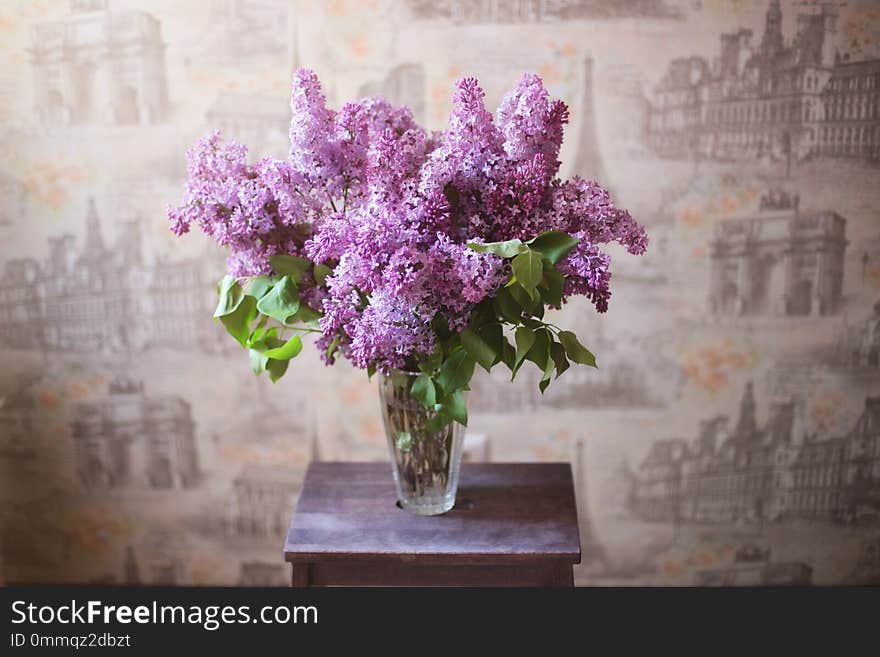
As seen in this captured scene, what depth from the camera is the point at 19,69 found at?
6.70 feet

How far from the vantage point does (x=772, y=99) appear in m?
Answer: 2.03

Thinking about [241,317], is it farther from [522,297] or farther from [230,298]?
[522,297]

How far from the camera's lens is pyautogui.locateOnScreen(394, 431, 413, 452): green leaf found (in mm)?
1436

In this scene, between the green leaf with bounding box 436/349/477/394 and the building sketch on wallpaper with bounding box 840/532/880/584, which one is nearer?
the green leaf with bounding box 436/349/477/394

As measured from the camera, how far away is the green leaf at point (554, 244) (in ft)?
3.94

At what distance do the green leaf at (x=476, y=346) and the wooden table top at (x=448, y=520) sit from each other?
30 centimetres

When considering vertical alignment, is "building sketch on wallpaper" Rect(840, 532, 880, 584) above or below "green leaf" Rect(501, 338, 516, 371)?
below

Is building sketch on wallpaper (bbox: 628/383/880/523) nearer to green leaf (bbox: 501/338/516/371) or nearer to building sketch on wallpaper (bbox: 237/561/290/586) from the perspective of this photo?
building sketch on wallpaper (bbox: 237/561/290/586)

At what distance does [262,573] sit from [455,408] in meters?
1.17

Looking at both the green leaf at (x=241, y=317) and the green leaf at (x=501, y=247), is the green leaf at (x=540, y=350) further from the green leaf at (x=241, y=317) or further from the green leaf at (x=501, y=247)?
the green leaf at (x=241, y=317)

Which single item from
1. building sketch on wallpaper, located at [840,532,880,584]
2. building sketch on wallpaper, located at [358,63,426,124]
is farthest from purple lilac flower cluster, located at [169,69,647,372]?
building sketch on wallpaper, located at [840,532,880,584]

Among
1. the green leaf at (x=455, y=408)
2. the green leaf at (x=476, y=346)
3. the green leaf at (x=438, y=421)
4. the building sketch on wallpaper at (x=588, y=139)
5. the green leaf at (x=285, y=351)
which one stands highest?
the building sketch on wallpaper at (x=588, y=139)

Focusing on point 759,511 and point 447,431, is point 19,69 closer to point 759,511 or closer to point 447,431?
point 447,431

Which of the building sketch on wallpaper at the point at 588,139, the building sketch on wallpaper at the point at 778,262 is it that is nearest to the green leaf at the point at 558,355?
the building sketch on wallpaper at the point at 588,139
